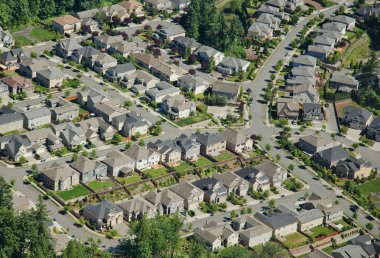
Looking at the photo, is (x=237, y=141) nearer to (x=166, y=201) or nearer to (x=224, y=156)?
Answer: (x=224, y=156)

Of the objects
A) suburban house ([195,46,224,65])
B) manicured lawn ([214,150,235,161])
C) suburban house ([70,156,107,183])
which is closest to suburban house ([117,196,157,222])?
suburban house ([70,156,107,183])

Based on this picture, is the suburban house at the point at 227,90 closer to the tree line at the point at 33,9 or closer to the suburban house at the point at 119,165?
the suburban house at the point at 119,165

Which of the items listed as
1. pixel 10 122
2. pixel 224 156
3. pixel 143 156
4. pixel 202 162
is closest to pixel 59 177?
pixel 143 156

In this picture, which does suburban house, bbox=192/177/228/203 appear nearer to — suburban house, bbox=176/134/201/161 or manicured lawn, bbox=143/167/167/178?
manicured lawn, bbox=143/167/167/178

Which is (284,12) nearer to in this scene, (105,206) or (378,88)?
(378,88)

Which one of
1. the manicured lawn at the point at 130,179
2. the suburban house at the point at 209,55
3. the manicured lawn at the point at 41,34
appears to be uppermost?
the suburban house at the point at 209,55

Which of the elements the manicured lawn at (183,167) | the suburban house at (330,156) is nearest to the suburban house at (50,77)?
the manicured lawn at (183,167)
